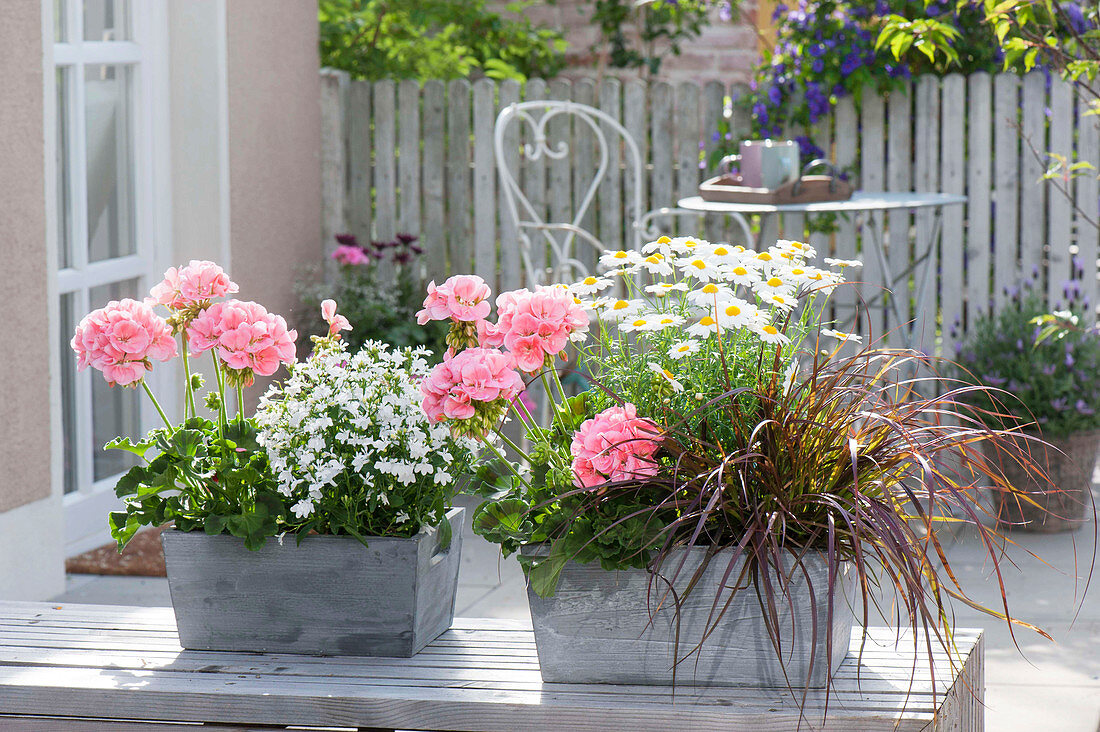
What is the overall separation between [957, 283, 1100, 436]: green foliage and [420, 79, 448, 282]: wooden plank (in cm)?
213

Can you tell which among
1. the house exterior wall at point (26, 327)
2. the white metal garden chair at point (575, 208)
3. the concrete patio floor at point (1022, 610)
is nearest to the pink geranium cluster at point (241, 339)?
the concrete patio floor at point (1022, 610)

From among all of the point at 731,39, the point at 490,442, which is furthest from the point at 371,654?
the point at 731,39

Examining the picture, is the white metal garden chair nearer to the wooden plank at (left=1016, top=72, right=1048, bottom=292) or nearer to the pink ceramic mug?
the pink ceramic mug

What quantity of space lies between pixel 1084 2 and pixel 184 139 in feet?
10.6

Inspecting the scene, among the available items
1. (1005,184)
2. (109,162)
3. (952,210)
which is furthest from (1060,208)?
(109,162)

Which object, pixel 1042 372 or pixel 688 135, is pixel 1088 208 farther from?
pixel 688 135

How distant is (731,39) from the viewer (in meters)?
7.03

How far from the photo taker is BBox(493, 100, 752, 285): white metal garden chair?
183 inches

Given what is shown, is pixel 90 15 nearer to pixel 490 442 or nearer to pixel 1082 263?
pixel 490 442

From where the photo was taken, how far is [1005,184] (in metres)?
5.12

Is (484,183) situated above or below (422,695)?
above

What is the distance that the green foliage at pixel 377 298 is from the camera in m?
4.93

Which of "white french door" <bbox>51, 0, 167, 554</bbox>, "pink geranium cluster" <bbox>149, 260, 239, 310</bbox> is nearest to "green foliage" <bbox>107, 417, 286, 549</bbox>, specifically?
"pink geranium cluster" <bbox>149, 260, 239, 310</bbox>

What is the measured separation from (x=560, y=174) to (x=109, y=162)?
1807 millimetres
